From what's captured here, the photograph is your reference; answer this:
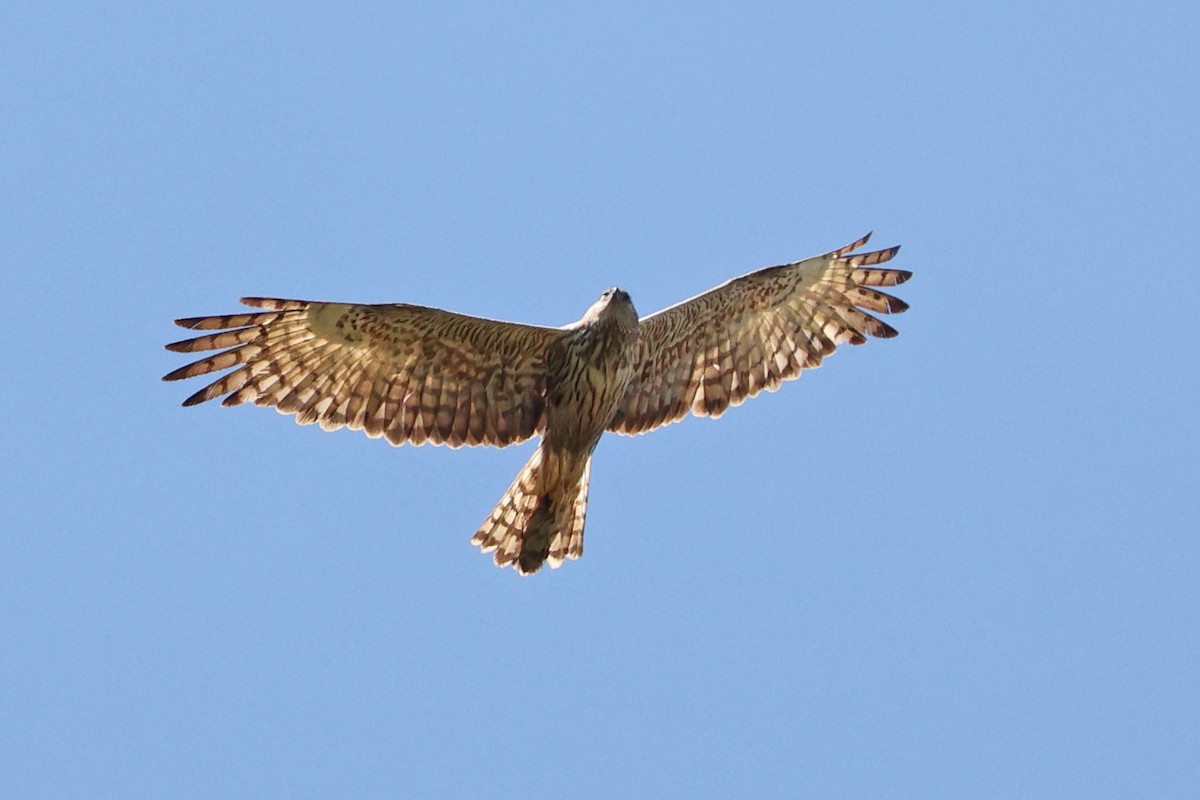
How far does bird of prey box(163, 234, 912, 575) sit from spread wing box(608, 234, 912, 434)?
1 cm

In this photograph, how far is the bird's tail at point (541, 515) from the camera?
12914 mm

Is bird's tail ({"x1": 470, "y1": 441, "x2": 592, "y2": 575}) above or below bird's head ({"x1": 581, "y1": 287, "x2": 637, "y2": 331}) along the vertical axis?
below

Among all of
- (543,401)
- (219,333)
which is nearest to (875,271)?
(543,401)

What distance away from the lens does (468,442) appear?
13227mm

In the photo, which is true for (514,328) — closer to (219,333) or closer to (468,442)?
(468,442)

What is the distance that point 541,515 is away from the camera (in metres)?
13.0

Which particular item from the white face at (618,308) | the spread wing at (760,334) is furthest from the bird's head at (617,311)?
the spread wing at (760,334)

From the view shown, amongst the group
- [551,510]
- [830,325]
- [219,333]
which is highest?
[830,325]

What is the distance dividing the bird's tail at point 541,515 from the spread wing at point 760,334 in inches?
26.2

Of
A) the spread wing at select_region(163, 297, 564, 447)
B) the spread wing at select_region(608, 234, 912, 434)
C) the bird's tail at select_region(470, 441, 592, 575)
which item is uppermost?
the spread wing at select_region(608, 234, 912, 434)

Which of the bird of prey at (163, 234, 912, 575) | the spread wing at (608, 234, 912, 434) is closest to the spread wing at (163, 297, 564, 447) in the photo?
the bird of prey at (163, 234, 912, 575)

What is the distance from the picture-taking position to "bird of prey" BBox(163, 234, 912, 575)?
1260 centimetres

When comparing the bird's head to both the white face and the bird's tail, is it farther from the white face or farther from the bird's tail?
the bird's tail

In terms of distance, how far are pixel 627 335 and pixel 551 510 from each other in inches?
56.7
